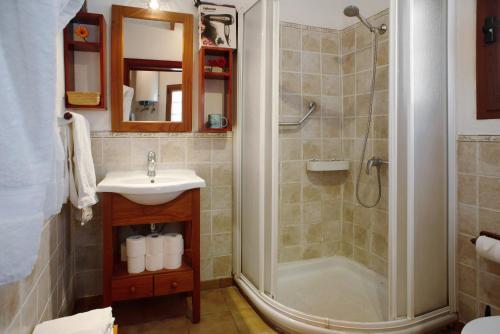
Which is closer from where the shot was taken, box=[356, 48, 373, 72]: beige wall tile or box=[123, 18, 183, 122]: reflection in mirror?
box=[123, 18, 183, 122]: reflection in mirror

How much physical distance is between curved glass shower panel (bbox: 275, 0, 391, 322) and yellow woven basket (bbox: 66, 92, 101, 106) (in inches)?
49.6

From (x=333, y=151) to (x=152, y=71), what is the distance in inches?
57.5

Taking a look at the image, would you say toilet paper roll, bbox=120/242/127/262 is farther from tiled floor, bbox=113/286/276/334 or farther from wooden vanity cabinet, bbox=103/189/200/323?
tiled floor, bbox=113/286/276/334

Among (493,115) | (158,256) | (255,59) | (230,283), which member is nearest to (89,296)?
(158,256)

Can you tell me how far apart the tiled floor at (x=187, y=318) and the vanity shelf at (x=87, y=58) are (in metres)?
1.28

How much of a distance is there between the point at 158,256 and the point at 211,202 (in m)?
0.57

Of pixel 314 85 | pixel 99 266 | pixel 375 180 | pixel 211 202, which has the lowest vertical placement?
pixel 99 266

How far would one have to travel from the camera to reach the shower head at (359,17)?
1981mm

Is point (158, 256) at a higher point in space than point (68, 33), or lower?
lower

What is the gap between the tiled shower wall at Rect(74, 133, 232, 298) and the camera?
210 centimetres

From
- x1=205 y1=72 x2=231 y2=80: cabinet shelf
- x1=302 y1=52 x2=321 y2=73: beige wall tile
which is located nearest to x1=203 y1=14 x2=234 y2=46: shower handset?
x1=205 y1=72 x2=231 y2=80: cabinet shelf

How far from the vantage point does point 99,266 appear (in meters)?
2.14

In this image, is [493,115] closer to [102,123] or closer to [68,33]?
[102,123]

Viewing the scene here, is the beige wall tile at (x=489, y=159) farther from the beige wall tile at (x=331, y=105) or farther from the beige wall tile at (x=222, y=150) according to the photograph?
the beige wall tile at (x=222, y=150)
